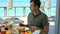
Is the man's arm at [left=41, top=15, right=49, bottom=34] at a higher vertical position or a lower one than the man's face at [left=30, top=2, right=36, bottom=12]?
lower

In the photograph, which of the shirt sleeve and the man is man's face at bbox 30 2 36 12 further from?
the shirt sleeve

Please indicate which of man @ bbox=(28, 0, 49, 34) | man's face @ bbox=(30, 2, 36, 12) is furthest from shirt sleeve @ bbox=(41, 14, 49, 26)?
man's face @ bbox=(30, 2, 36, 12)

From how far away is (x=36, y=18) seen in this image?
151 centimetres

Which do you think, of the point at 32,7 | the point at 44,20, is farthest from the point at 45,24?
the point at 32,7

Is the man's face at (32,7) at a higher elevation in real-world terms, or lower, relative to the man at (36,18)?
higher

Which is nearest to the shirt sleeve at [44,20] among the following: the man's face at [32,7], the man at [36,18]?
the man at [36,18]

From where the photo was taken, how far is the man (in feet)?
4.93

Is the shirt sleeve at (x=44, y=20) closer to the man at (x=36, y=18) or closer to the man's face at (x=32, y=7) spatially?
the man at (x=36, y=18)

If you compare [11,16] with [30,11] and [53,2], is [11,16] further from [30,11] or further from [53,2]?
[53,2]

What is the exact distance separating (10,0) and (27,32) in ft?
1.22

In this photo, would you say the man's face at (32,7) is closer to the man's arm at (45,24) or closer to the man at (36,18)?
the man at (36,18)

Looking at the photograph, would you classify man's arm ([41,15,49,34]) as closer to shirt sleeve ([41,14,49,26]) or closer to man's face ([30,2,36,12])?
shirt sleeve ([41,14,49,26])

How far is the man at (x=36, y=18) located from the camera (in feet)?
4.93

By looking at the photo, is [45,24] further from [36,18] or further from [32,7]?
[32,7]
